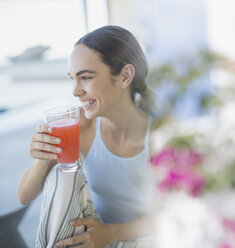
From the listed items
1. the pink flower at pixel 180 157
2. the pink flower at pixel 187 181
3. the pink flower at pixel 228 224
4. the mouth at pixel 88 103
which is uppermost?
the mouth at pixel 88 103

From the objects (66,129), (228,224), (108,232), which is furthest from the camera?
(108,232)

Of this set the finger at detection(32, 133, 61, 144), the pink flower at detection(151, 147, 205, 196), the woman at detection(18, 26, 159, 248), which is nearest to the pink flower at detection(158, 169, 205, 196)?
the pink flower at detection(151, 147, 205, 196)

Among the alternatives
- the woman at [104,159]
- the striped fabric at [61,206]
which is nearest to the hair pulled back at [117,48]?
the woman at [104,159]

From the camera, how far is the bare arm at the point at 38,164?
75cm

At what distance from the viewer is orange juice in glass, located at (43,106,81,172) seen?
73cm

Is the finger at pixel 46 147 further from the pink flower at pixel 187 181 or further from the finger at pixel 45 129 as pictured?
the pink flower at pixel 187 181

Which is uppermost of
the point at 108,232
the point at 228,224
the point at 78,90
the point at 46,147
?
the point at 78,90

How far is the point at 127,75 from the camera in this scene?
29.9 inches

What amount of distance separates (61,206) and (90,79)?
0.25m

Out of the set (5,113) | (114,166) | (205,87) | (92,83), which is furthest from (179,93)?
(5,113)

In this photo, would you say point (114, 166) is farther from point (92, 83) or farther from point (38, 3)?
point (38, 3)

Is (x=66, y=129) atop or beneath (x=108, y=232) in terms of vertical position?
atop

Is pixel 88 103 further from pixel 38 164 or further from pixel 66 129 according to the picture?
pixel 38 164

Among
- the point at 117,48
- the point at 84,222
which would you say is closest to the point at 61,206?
the point at 84,222
